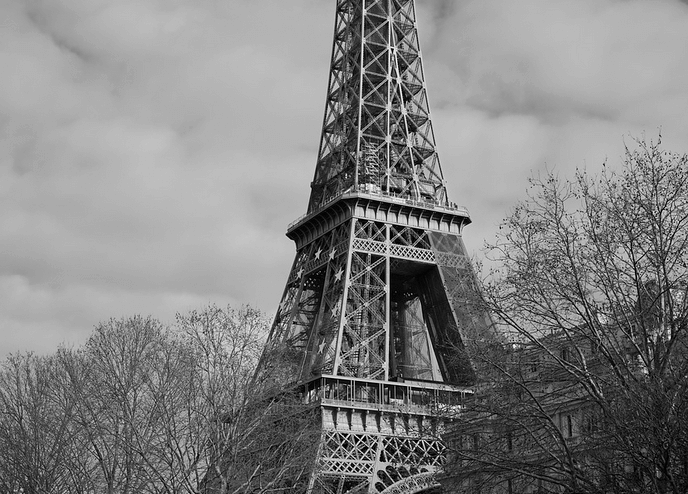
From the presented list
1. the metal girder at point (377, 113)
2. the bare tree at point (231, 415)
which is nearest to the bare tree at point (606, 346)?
the bare tree at point (231, 415)

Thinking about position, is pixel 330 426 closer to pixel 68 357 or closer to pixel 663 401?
pixel 68 357

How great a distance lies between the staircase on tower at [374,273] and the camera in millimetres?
47250

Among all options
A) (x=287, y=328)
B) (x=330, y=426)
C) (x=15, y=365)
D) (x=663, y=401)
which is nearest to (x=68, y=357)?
(x=15, y=365)

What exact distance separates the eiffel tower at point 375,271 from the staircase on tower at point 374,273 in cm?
9

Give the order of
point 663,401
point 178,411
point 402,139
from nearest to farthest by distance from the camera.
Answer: point 663,401
point 178,411
point 402,139

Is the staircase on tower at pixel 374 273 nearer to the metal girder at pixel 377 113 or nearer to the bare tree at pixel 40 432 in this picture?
the metal girder at pixel 377 113

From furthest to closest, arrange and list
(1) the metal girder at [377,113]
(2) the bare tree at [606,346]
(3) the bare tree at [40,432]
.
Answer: (1) the metal girder at [377,113]
(3) the bare tree at [40,432]
(2) the bare tree at [606,346]

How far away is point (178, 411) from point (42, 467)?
6.21 metres

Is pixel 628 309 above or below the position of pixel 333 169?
below

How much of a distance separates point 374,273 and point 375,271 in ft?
2.90

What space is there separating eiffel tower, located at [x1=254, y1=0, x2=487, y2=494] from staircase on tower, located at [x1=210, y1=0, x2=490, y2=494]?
0.28 feet

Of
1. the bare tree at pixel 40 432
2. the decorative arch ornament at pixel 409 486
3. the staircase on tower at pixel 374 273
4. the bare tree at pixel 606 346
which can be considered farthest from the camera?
the staircase on tower at pixel 374 273

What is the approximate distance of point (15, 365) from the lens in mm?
39188

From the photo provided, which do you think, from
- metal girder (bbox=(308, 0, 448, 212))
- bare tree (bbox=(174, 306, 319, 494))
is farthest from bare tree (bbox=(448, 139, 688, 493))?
metal girder (bbox=(308, 0, 448, 212))
